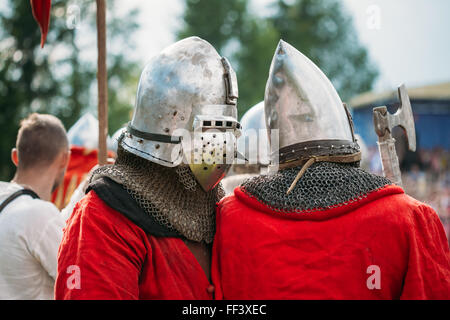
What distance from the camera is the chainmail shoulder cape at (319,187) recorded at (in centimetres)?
212

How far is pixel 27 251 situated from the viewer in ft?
9.87

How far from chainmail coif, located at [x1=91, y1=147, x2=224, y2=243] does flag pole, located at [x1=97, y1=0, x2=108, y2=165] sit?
0.96m

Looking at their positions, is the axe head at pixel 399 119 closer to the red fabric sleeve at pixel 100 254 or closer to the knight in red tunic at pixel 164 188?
the knight in red tunic at pixel 164 188

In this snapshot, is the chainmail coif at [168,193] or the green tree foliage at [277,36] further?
the green tree foliage at [277,36]

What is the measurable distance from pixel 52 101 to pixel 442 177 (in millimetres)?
13885

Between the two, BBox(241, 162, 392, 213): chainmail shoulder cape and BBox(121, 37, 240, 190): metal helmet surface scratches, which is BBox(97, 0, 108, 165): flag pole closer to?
BBox(121, 37, 240, 190): metal helmet surface scratches

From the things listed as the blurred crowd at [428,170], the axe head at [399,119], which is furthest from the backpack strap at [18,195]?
the blurred crowd at [428,170]

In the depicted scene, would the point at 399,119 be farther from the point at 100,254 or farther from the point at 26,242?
the point at 26,242

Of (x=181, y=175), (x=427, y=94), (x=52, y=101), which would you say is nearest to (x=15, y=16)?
(x=52, y=101)

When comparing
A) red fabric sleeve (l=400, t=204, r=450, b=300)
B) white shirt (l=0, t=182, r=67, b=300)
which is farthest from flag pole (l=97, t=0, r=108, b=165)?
red fabric sleeve (l=400, t=204, r=450, b=300)

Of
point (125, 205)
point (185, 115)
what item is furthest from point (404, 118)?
point (125, 205)

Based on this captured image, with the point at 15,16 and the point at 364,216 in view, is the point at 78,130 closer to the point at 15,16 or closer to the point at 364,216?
the point at 364,216

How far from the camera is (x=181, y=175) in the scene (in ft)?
8.00

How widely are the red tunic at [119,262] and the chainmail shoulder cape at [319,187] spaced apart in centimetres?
51
